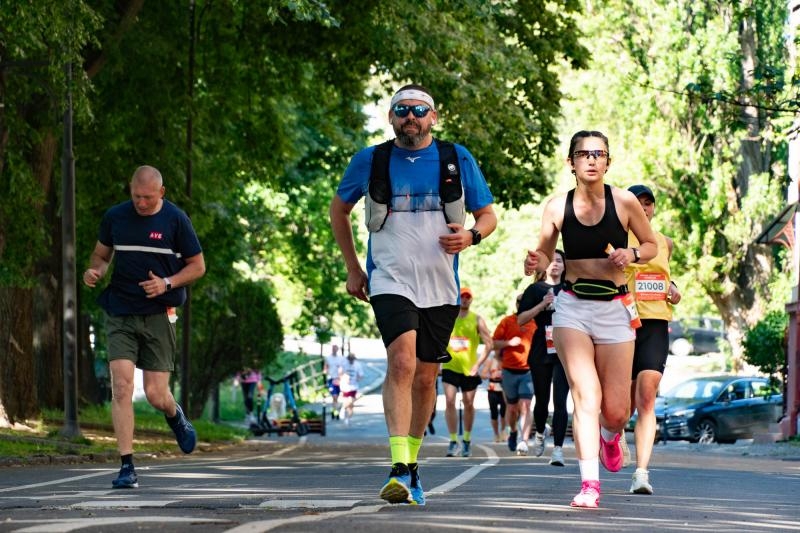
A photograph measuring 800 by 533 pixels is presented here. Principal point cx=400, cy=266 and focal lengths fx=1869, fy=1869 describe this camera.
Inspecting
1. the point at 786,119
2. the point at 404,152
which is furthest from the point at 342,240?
the point at 786,119

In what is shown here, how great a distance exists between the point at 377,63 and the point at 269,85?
282cm

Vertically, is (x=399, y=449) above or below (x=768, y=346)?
below

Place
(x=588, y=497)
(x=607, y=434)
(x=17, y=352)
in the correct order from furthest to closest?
1. (x=17, y=352)
2. (x=607, y=434)
3. (x=588, y=497)

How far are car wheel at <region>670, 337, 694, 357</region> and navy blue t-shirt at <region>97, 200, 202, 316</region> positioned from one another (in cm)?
6219

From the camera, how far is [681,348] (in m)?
74.3

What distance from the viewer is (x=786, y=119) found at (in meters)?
25.0

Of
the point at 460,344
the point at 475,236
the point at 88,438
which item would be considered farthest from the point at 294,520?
the point at 88,438

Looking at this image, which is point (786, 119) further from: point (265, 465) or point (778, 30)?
point (778, 30)

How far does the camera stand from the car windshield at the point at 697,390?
37.8 meters

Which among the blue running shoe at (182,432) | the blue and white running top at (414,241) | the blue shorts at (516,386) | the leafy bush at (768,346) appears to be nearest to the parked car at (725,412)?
the leafy bush at (768,346)

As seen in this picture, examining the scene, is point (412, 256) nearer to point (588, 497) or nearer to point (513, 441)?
point (588, 497)

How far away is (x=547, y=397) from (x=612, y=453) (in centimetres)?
653

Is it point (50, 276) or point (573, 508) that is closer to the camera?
point (573, 508)

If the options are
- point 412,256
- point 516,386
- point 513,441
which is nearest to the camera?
point 412,256
